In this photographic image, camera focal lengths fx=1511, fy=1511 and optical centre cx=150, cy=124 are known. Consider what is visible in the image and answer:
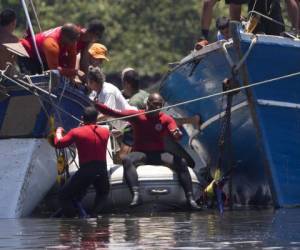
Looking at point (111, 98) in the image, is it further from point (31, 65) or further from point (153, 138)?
point (31, 65)

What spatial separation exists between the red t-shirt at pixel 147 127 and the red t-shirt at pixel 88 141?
64 centimetres

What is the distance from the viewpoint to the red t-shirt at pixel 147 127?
18.7 meters

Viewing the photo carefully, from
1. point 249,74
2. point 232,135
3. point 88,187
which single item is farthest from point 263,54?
point 88,187

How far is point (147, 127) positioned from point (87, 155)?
1066 mm

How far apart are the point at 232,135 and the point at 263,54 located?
149 cm

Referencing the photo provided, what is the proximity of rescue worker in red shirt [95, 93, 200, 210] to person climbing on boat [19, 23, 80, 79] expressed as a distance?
30.1 inches

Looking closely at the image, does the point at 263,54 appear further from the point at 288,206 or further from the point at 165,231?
the point at 165,231

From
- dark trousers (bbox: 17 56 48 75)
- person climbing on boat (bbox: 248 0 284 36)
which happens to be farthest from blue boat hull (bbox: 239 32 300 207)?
dark trousers (bbox: 17 56 48 75)

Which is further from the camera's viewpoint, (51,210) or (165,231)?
(51,210)

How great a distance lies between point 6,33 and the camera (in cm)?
1917

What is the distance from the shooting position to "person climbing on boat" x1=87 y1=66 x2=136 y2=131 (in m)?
19.2

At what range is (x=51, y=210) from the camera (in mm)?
19344

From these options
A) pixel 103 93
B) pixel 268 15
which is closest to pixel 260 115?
pixel 268 15

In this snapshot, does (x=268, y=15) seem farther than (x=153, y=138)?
Yes
